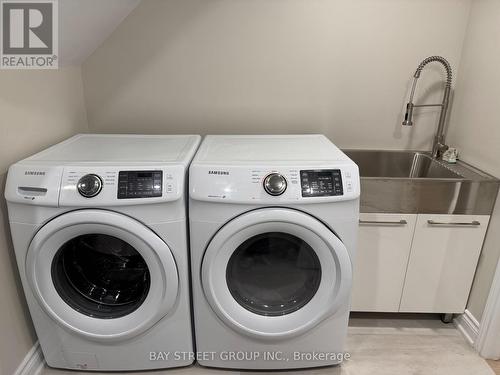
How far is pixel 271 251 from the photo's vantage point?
141cm

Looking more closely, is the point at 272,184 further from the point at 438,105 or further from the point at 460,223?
the point at 438,105

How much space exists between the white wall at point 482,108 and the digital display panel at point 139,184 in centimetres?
140

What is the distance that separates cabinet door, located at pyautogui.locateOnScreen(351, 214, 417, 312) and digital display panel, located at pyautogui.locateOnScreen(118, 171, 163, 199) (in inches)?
35.2

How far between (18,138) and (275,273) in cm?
113

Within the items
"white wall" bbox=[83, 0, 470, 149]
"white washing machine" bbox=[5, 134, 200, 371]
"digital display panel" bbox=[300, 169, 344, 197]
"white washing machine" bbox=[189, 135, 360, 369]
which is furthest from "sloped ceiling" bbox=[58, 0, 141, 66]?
"digital display panel" bbox=[300, 169, 344, 197]

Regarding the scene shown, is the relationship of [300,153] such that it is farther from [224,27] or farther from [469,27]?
[469,27]

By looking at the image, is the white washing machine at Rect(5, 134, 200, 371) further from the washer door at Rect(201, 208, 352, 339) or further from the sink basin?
the sink basin

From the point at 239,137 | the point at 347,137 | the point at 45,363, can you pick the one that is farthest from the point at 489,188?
the point at 45,363

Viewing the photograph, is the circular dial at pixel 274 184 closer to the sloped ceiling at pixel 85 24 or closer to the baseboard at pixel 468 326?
the sloped ceiling at pixel 85 24

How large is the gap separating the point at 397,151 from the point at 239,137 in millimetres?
898

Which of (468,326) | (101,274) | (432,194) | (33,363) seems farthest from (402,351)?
(33,363)

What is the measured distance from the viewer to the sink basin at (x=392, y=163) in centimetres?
196

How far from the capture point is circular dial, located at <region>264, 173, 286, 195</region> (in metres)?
1.23

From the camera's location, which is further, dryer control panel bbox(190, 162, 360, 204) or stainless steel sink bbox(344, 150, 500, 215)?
stainless steel sink bbox(344, 150, 500, 215)
